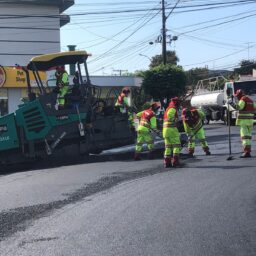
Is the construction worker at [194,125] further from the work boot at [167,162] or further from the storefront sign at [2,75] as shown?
the storefront sign at [2,75]

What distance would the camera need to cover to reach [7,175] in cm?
1349

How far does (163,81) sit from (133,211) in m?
32.1

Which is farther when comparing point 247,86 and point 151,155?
point 247,86

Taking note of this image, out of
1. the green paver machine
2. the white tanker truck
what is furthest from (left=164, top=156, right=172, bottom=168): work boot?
the white tanker truck

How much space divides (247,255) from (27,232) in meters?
2.88

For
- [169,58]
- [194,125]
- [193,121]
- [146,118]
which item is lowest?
[194,125]

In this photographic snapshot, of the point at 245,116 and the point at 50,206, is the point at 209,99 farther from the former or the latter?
the point at 50,206

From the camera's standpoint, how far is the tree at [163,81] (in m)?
39.6

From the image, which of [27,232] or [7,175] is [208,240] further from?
[7,175]

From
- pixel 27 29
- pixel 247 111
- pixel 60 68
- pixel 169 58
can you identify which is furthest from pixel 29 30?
pixel 169 58

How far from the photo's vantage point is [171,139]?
12.9 m

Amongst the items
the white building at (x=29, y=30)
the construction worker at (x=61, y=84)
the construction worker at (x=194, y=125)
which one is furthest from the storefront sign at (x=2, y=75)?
the construction worker at (x=194, y=125)

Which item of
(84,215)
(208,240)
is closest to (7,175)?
(84,215)

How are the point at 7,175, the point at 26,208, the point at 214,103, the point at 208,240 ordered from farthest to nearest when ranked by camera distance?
the point at 214,103 < the point at 7,175 < the point at 26,208 < the point at 208,240
